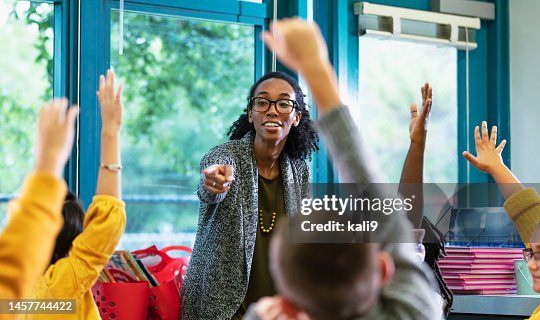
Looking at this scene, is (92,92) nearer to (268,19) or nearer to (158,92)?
(158,92)

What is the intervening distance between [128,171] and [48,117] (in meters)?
2.20

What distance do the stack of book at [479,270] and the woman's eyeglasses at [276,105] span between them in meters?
0.88

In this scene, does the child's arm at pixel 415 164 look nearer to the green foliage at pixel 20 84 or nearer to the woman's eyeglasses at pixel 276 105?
the woman's eyeglasses at pixel 276 105

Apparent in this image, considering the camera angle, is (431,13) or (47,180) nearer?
(47,180)

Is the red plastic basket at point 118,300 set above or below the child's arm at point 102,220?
below

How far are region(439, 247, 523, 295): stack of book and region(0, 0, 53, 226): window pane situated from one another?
1589 millimetres

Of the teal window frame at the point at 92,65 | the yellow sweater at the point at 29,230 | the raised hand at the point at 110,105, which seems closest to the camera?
the yellow sweater at the point at 29,230

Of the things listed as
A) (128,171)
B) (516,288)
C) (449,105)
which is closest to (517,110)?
(449,105)

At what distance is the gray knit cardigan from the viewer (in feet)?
9.34

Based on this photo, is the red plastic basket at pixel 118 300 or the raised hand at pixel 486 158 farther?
the red plastic basket at pixel 118 300

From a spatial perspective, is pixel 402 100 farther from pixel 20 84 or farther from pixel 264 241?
pixel 20 84

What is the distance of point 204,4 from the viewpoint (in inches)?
142

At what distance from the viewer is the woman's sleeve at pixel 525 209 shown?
1.90 metres

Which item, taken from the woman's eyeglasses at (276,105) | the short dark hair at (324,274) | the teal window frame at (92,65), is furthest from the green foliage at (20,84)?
the short dark hair at (324,274)
